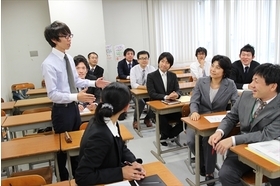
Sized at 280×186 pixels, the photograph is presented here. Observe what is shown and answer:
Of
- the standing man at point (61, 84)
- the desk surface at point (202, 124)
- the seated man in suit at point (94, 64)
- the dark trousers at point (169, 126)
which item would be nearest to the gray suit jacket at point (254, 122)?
the desk surface at point (202, 124)

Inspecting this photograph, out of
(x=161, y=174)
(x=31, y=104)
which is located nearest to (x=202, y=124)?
(x=161, y=174)

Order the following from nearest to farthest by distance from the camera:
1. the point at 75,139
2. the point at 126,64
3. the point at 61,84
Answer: the point at 75,139, the point at 61,84, the point at 126,64

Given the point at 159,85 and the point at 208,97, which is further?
the point at 159,85

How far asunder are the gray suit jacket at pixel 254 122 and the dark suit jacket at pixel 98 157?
3.32ft

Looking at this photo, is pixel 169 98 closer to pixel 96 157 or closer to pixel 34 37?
pixel 96 157

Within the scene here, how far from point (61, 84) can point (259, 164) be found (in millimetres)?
1754

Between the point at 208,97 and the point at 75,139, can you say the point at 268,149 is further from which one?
the point at 75,139

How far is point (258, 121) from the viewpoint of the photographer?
6.43ft

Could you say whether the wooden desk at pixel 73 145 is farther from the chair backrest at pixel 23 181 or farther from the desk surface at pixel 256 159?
the desk surface at pixel 256 159

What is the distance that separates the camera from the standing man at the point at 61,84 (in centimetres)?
225

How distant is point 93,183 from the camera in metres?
1.36

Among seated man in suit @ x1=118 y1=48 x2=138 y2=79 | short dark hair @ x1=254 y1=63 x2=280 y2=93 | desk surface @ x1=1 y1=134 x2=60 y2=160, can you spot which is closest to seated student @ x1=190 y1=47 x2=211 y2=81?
seated man in suit @ x1=118 y1=48 x2=138 y2=79

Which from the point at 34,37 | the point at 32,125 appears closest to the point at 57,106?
the point at 32,125

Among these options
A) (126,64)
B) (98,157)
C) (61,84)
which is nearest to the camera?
(98,157)
